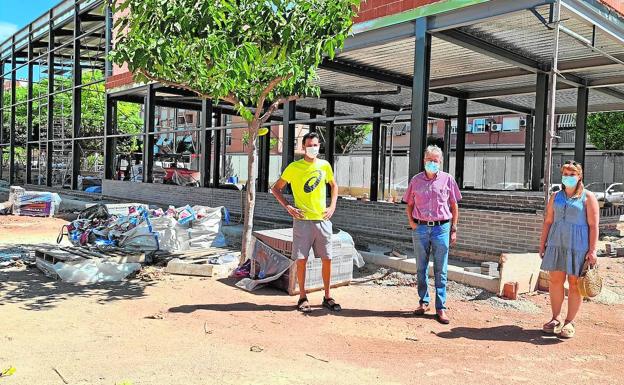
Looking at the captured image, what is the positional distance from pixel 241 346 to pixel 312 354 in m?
0.63

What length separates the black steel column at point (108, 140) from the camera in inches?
773

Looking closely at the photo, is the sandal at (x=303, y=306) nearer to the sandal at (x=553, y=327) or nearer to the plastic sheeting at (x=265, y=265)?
the plastic sheeting at (x=265, y=265)

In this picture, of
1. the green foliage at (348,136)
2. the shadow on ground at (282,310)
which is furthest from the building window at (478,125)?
the shadow on ground at (282,310)

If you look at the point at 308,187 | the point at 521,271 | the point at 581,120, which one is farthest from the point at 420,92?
the point at 581,120

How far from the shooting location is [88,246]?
27.2 feet

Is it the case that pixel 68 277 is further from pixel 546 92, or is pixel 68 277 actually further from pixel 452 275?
pixel 546 92

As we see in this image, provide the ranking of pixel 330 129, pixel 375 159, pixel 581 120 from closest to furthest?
pixel 581 120 < pixel 330 129 < pixel 375 159

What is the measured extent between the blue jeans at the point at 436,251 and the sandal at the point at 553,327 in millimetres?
967

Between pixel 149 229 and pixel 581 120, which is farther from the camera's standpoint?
pixel 581 120

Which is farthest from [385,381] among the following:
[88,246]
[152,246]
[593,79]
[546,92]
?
[593,79]

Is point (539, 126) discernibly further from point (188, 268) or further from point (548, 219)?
point (188, 268)

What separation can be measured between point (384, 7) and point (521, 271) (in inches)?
207

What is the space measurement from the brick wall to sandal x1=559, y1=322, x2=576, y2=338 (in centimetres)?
280

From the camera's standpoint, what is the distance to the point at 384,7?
30.3ft
